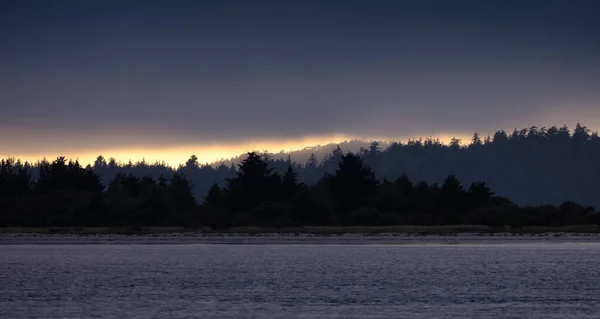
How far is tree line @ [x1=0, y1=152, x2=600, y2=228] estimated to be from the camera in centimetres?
11738

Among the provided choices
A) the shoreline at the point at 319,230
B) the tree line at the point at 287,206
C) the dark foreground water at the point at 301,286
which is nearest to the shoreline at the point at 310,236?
the shoreline at the point at 319,230

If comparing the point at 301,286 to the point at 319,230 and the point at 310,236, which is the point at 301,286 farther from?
the point at 319,230

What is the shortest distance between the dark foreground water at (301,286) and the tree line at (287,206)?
148 feet

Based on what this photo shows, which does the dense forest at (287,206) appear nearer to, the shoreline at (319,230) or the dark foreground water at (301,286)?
the shoreline at (319,230)

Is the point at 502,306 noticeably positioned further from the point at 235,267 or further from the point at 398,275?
the point at 235,267

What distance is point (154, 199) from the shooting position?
393 ft

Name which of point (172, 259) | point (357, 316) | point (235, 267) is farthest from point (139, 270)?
point (357, 316)

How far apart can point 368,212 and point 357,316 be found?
88.2 meters

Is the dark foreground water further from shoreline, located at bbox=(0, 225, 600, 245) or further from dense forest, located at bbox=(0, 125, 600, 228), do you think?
dense forest, located at bbox=(0, 125, 600, 228)

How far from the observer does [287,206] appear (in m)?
119

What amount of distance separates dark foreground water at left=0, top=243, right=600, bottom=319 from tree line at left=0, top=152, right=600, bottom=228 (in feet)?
148

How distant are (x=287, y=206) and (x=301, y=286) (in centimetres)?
7443

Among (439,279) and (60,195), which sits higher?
(60,195)

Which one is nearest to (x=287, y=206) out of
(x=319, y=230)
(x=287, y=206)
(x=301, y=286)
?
(x=287, y=206)
